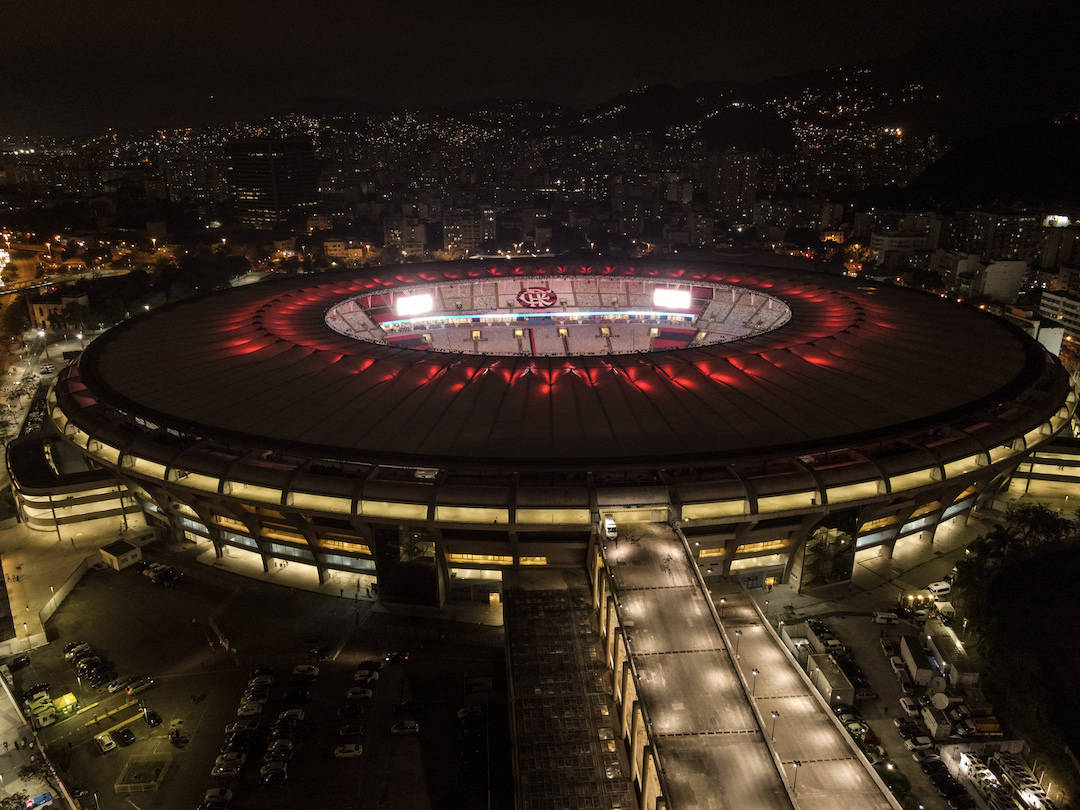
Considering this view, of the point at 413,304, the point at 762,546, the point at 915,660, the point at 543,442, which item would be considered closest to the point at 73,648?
the point at 543,442

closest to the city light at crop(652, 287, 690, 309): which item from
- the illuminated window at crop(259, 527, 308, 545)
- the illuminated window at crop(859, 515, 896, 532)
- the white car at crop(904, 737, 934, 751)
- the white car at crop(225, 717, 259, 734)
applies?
the illuminated window at crop(859, 515, 896, 532)

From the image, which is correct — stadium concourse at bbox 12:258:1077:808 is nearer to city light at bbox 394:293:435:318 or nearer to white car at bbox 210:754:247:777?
white car at bbox 210:754:247:777

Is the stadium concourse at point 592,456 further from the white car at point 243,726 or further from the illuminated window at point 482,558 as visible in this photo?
the white car at point 243,726

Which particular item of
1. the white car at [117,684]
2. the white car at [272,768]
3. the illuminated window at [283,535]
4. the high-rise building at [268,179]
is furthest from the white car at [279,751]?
the high-rise building at [268,179]

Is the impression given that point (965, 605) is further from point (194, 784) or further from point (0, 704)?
point (0, 704)

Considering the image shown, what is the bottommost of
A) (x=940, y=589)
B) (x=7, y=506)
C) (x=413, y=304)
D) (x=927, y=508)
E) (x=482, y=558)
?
(x=7, y=506)

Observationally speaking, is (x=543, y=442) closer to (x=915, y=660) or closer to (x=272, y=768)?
(x=272, y=768)
